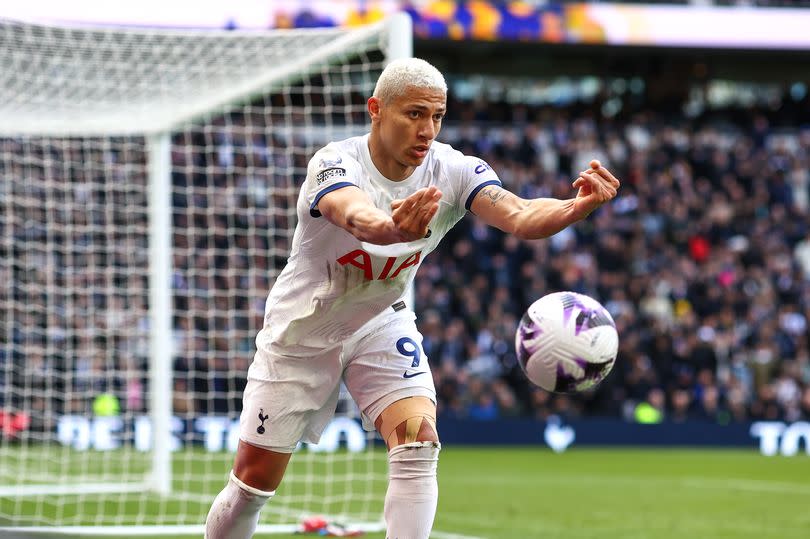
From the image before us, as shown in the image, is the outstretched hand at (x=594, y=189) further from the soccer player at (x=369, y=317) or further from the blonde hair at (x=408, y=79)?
the blonde hair at (x=408, y=79)

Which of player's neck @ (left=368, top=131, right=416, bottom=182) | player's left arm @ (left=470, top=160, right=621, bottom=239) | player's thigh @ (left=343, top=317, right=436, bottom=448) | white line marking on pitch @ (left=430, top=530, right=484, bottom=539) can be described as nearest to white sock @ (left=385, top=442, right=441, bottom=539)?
player's thigh @ (left=343, top=317, right=436, bottom=448)

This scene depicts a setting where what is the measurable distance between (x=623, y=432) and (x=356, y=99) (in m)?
6.93

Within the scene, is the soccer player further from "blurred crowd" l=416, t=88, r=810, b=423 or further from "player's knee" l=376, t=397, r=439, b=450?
"blurred crowd" l=416, t=88, r=810, b=423

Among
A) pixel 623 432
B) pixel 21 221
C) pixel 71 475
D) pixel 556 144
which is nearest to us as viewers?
pixel 71 475

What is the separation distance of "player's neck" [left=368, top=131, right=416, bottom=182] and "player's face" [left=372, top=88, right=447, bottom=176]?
0.15 metres

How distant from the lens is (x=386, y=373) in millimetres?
5301

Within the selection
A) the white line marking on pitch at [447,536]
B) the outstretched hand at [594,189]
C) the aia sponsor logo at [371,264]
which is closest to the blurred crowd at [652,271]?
the white line marking on pitch at [447,536]

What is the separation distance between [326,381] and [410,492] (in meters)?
0.65

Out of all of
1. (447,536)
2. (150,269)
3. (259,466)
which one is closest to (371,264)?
(259,466)

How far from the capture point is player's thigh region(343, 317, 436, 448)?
5.27 meters

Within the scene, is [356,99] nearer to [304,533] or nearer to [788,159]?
[304,533]

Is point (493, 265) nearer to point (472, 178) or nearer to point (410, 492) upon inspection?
point (472, 178)

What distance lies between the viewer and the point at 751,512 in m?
10.7

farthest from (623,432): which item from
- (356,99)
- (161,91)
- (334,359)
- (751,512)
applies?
(334,359)
